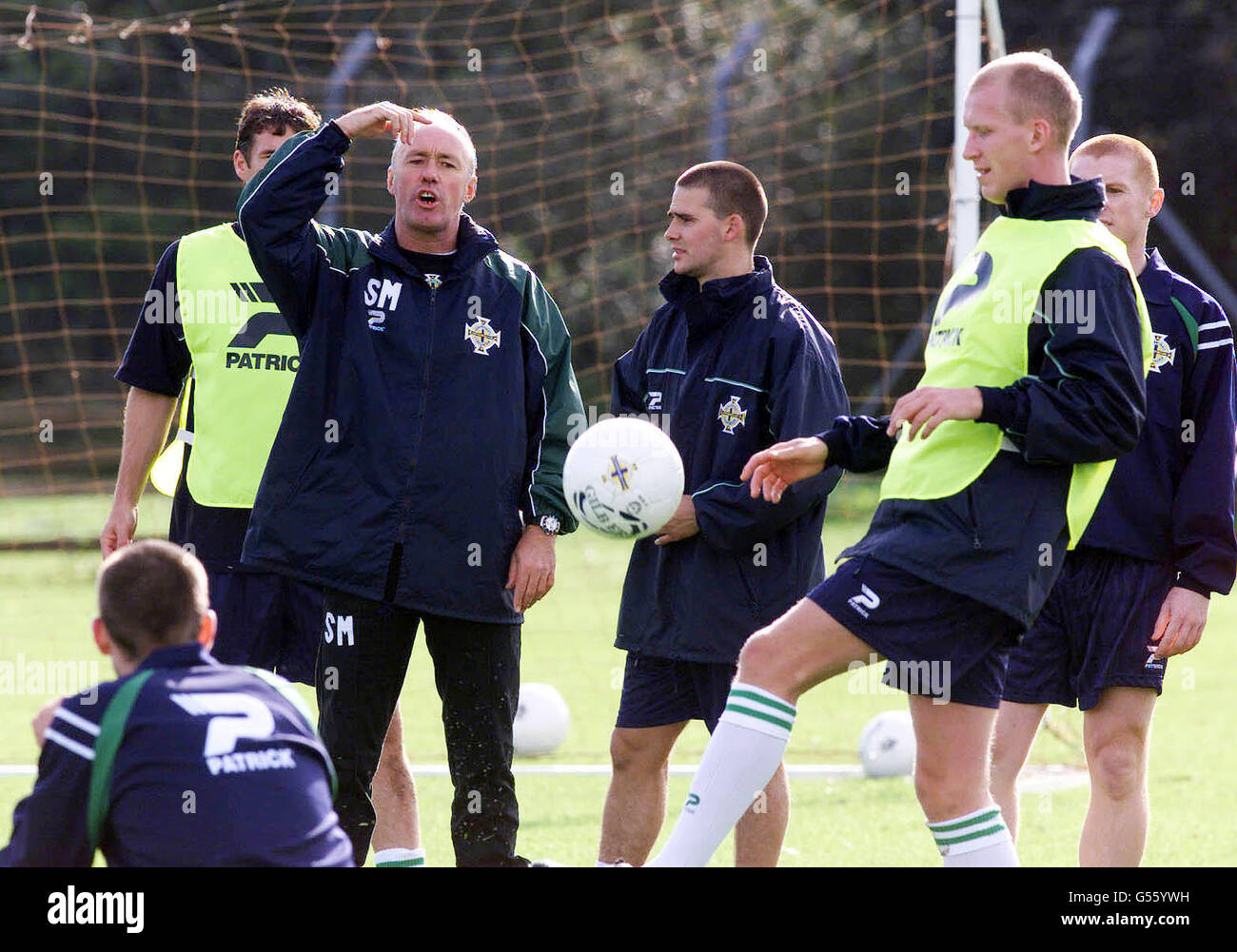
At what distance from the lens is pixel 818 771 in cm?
714

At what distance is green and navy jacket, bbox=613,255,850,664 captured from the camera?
4.45 m

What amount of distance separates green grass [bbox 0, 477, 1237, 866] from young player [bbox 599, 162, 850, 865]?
0.97 metres

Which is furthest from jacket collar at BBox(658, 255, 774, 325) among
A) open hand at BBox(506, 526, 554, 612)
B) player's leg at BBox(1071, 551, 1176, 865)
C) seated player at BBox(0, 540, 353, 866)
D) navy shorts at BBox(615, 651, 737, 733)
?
seated player at BBox(0, 540, 353, 866)

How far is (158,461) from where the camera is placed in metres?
5.11

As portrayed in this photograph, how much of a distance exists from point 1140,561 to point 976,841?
4.40 ft

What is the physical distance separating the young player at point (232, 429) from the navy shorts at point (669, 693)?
76 cm

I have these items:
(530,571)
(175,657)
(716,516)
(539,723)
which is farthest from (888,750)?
(175,657)

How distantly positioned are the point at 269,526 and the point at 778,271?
15904 millimetres

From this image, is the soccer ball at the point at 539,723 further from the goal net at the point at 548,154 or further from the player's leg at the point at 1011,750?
the goal net at the point at 548,154

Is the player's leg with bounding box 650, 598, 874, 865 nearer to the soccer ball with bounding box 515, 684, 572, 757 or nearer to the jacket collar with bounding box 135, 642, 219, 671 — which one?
the jacket collar with bounding box 135, 642, 219, 671

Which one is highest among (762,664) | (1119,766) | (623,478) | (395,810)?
(623,478)

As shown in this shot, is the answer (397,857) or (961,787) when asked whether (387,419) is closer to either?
(397,857)

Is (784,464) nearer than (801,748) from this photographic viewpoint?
Yes

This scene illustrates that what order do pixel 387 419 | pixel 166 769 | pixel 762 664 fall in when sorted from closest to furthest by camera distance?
pixel 166 769, pixel 762 664, pixel 387 419
